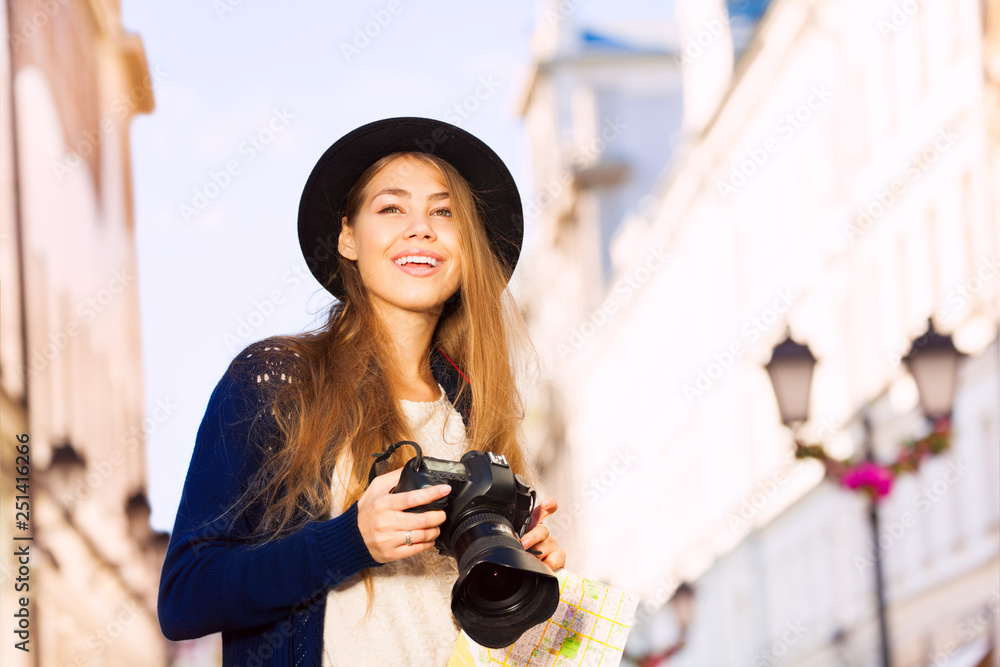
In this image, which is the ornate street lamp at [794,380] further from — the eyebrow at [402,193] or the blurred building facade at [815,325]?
the eyebrow at [402,193]

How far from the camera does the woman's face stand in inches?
99.1

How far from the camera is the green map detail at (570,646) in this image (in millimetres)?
2152

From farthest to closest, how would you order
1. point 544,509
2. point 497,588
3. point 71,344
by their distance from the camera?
point 71,344 < point 544,509 < point 497,588

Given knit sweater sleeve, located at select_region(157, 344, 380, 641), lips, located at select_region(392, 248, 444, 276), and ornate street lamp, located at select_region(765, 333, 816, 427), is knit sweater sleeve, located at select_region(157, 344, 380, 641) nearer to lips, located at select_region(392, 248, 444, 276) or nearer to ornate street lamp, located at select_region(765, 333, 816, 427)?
lips, located at select_region(392, 248, 444, 276)

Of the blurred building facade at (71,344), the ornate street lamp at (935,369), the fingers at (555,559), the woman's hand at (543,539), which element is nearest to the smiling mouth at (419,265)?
the woman's hand at (543,539)

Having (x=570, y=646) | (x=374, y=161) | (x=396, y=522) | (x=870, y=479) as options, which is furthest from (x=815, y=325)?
(x=396, y=522)

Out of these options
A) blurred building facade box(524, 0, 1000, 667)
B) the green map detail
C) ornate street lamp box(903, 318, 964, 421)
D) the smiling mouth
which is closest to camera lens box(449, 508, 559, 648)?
the green map detail

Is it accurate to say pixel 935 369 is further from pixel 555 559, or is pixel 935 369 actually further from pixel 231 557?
pixel 231 557

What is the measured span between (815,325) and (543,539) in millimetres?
14997

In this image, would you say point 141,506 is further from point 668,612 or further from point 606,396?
point 606,396

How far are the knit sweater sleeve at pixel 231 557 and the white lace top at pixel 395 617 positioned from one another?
0.13 m

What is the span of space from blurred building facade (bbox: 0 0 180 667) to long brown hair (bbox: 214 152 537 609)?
3.80m

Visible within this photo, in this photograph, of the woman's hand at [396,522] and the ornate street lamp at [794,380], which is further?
the ornate street lamp at [794,380]

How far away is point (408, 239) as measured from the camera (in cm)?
253
